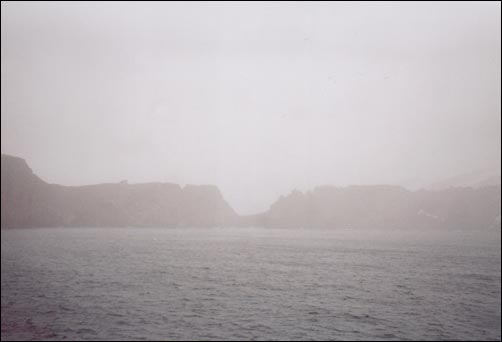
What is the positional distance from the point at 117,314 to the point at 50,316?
27.7 feet

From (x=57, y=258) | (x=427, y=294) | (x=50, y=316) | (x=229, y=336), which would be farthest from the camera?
(x=57, y=258)

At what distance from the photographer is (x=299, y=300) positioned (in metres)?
57.4

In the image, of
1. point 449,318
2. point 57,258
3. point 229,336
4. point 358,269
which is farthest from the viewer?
point 57,258

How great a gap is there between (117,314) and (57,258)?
6585cm

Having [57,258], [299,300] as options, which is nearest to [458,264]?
[299,300]

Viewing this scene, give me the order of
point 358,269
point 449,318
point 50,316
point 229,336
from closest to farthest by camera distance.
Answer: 1. point 229,336
2. point 50,316
3. point 449,318
4. point 358,269

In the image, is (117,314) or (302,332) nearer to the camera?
(302,332)

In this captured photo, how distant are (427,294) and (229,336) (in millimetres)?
42950

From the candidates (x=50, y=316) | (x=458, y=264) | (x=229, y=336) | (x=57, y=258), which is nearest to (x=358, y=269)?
(x=458, y=264)

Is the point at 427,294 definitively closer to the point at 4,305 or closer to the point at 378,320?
the point at 378,320

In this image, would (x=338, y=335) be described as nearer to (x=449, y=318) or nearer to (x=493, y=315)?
(x=449, y=318)

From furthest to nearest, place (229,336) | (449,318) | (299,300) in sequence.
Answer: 1. (299,300)
2. (449,318)
3. (229,336)

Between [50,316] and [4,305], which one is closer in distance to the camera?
[50,316]

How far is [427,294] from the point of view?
210ft
